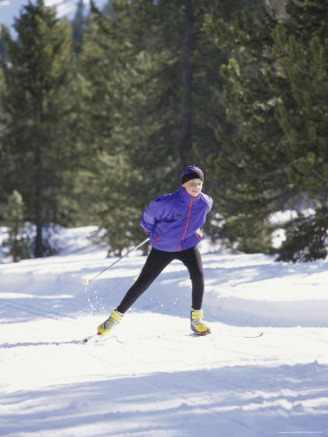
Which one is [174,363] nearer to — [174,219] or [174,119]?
[174,219]

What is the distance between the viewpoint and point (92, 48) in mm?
30453

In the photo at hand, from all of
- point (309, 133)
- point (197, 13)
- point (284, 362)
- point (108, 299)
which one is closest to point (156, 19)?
point (197, 13)

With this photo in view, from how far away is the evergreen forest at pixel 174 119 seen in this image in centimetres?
1016

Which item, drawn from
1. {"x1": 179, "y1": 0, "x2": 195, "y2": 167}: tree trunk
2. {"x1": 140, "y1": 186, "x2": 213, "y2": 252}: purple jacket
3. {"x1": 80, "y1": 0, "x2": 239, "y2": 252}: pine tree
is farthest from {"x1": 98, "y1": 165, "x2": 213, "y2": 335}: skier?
{"x1": 179, "y1": 0, "x2": 195, "y2": 167}: tree trunk

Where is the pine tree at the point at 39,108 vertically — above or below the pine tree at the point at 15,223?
above

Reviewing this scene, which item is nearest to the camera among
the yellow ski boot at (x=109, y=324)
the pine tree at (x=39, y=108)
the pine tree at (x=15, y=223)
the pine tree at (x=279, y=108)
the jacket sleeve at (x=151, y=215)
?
the jacket sleeve at (x=151, y=215)

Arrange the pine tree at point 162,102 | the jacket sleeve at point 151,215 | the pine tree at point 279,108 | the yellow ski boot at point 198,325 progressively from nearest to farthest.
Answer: the jacket sleeve at point 151,215
the yellow ski boot at point 198,325
the pine tree at point 279,108
the pine tree at point 162,102

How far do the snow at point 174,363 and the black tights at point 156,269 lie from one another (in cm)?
46

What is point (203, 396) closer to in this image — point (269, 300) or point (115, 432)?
point (115, 432)

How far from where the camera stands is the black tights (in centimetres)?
572

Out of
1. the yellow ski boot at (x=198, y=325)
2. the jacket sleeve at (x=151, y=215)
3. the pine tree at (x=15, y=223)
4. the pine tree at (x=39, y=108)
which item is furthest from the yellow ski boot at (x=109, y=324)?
the pine tree at (x=39, y=108)

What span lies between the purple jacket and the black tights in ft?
0.26

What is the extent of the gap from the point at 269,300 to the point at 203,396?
352cm

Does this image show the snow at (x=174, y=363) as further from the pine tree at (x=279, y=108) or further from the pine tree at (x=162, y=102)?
the pine tree at (x=162, y=102)
